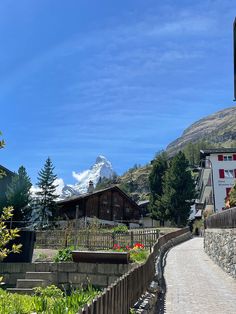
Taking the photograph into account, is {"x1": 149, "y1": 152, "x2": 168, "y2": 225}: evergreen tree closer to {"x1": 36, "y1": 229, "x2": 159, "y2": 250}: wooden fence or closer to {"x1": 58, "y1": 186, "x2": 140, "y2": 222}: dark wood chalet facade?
{"x1": 58, "y1": 186, "x2": 140, "y2": 222}: dark wood chalet facade

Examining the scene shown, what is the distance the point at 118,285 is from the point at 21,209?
130 ft

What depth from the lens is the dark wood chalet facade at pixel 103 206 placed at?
186ft

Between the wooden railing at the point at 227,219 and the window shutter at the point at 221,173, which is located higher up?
the window shutter at the point at 221,173

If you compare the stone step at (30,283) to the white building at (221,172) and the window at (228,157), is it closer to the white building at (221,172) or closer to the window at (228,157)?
the white building at (221,172)

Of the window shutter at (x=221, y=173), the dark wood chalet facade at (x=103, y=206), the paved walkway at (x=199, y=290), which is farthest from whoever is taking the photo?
the dark wood chalet facade at (x=103, y=206)

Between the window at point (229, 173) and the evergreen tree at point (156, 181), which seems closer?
the window at point (229, 173)

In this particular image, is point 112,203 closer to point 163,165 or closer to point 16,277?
point 163,165

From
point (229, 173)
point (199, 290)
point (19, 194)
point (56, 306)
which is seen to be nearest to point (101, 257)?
point (199, 290)

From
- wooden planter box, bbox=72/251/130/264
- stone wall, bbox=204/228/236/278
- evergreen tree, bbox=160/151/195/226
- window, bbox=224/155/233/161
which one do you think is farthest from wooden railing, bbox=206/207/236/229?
evergreen tree, bbox=160/151/195/226

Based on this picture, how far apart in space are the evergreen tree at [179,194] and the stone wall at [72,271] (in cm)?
5503

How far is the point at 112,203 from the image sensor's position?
204 ft

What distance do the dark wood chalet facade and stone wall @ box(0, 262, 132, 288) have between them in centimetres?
3826

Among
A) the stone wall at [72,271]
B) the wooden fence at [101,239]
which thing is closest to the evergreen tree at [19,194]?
the wooden fence at [101,239]

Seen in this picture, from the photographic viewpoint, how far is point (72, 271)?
46.5 feet
